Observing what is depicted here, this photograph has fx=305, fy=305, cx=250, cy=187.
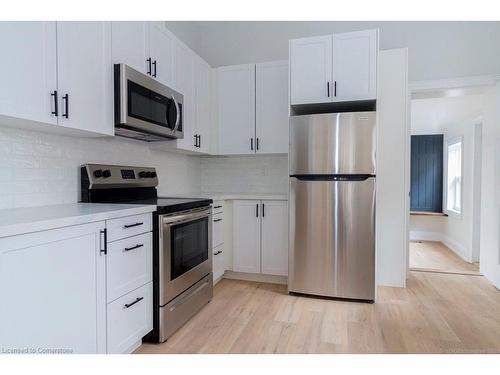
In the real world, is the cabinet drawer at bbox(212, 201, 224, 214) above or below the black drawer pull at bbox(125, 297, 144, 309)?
above

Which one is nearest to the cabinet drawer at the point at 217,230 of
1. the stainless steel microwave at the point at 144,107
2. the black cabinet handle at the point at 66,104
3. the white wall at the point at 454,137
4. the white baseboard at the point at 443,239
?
the stainless steel microwave at the point at 144,107

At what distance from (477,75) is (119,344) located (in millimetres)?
3904

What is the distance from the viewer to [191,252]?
7.61 feet

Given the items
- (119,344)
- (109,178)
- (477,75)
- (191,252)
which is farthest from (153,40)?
(477,75)

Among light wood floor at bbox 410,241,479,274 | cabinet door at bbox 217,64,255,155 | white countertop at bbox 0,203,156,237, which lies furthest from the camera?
light wood floor at bbox 410,241,479,274

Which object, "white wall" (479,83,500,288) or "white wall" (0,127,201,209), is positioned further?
"white wall" (479,83,500,288)

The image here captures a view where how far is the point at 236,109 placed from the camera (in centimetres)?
339

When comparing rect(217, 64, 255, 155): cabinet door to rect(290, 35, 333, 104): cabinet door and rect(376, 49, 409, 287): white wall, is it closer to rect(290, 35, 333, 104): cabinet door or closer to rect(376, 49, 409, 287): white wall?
rect(290, 35, 333, 104): cabinet door

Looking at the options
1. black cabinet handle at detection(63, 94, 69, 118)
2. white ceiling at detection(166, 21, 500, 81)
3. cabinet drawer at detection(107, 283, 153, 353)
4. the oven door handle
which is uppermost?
white ceiling at detection(166, 21, 500, 81)

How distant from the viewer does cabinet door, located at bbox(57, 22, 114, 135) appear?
1677 millimetres

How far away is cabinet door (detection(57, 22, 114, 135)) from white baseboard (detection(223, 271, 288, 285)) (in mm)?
2015

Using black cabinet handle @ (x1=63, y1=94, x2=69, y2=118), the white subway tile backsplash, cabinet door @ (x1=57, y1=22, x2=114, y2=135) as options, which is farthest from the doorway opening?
black cabinet handle @ (x1=63, y1=94, x2=69, y2=118)

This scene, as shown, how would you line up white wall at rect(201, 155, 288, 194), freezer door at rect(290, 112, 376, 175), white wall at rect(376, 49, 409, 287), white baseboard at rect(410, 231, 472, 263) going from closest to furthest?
freezer door at rect(290, 112, 376, 175) → white wall at rect(376, 49, 409, 287) → white wall at rect(201, 155, 288, 194) → white baseboard at rect(410, 231, 472, 263)
